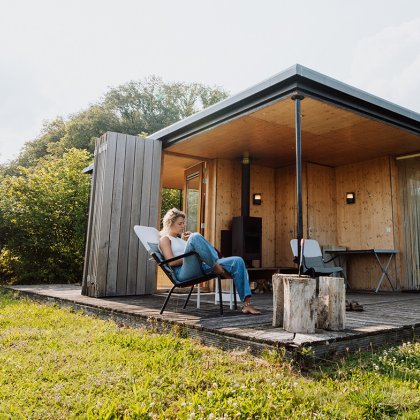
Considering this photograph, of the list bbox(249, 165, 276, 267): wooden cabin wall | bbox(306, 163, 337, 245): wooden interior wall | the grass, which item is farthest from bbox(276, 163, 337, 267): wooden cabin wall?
the grass

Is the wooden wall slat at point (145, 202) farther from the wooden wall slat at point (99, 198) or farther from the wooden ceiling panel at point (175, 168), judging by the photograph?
the wooden ceiling panel at point (175, 168)

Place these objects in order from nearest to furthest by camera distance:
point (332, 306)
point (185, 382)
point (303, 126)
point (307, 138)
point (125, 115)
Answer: point (185, 382) < point (332, 306) < point (303, 126) < point (307, 138) < point (125, 115)

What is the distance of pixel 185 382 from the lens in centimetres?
197

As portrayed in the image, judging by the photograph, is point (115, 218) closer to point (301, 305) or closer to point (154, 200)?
point (154, 200)

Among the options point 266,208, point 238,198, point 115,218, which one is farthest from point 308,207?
point 115,218

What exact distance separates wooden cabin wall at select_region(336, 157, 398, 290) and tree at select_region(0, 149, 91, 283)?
6.07 metres

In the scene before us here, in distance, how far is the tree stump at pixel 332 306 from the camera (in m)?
2.71

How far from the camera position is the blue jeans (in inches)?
135

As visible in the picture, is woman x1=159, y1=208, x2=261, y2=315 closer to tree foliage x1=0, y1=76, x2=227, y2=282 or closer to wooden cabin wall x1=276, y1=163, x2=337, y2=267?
wooden cabin wall x1=276, y1=163, x2=337, y2=267

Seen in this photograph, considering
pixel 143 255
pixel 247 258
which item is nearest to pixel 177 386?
pixel 143 255

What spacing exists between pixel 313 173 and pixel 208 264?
4.90 meters

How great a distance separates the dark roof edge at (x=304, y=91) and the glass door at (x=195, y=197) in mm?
1876

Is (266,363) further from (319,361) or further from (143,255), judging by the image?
(143,255)

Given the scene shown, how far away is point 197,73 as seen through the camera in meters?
25.5
